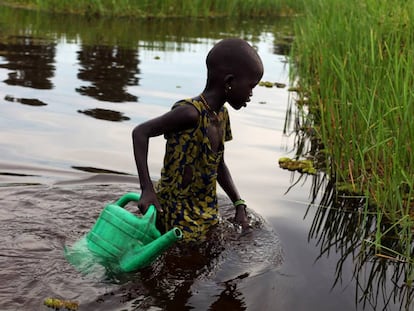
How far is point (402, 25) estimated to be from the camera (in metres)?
5.06

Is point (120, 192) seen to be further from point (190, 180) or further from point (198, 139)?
point (198, 139)

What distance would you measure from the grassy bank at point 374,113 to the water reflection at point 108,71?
77.4 inches

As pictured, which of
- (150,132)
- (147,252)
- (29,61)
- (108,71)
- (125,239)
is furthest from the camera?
(29,61)

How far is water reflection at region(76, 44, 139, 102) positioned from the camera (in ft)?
22.1

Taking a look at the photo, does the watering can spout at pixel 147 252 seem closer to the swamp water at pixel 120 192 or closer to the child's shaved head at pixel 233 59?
the swamp water at pixel 120 192

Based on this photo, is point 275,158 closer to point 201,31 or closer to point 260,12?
point 201,31

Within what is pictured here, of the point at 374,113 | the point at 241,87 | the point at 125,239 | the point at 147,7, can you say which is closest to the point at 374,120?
the point at 374,113

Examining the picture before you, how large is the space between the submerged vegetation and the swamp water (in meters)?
0.28

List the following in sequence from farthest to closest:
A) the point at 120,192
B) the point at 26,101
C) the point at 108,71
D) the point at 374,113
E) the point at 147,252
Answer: the point at 108,71, the point at 26,101, the point at 120,192, the point at 374,113, the point at 147,252

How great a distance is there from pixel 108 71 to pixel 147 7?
7522 millimetres

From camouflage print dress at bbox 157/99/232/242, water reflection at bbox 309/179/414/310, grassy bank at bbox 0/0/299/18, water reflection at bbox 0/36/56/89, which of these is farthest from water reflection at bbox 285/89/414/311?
grassy bank at bbox 0/0/299/18

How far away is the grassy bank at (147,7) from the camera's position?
563 inches

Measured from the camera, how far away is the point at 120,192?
3939mm

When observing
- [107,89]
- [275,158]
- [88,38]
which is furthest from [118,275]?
[88,38]
